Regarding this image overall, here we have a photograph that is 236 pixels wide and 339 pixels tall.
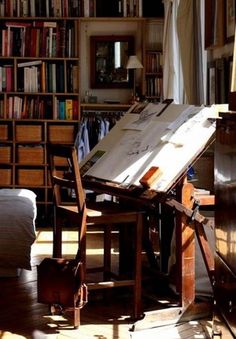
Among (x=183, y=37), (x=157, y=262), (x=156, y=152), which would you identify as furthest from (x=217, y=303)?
(x=183, y=37)

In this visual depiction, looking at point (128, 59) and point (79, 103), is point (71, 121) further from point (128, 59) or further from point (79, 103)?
point (128, 59)

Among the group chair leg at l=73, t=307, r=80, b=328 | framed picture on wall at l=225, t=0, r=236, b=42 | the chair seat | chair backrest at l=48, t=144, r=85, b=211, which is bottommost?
chair leg at l=73, t=307, r=80, b=328

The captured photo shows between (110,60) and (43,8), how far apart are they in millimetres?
950

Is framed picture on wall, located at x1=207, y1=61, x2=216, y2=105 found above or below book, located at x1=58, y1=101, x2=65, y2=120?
above

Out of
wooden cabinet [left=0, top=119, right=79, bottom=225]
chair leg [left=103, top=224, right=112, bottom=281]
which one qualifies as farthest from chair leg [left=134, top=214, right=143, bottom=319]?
wooden cabinet [left=0, top=119, right=79, bottom=225]

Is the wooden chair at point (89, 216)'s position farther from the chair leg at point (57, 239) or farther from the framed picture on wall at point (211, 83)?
the framed picture on wall at point (211, 83)

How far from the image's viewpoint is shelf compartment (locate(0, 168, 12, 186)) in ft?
24.4

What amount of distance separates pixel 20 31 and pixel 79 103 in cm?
105

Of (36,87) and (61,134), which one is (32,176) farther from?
(36,87)

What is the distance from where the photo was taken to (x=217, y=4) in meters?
4.79

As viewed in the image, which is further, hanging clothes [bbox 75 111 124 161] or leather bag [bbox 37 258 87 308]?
hanging clothes [bbox 75 111 124 161]

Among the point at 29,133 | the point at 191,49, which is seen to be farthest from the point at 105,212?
the point at 29,133

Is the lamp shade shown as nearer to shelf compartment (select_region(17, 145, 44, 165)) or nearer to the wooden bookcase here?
the wooden bookcase

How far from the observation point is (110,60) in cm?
761
